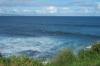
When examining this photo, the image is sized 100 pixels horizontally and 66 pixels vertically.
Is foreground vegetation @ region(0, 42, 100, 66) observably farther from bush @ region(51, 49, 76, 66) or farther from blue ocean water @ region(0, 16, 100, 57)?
blue ocean water @ region(0, 16, 100, 57)

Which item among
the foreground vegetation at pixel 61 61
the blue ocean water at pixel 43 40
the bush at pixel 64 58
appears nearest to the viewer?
the foreground vegetation at pixel 61 61

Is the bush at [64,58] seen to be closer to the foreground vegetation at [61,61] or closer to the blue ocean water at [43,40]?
the foreground vegetation at [61,61]

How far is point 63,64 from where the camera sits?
13.5 m

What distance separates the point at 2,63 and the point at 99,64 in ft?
11.0

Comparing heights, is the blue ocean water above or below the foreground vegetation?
below

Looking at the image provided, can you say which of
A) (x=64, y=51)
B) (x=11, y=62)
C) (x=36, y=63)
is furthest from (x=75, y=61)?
(x=11, y=62)

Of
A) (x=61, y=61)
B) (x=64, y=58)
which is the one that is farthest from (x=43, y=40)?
(x=61, y=61)

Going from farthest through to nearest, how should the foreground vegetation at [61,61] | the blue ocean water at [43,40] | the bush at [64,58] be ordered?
the blue ocean water at [43,40] < the bush at [64,58] < the foreground vegetation at [61,61]

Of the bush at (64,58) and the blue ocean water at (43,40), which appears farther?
the blue ocean water at (43,40)

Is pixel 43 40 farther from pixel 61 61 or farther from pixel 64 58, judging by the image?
pixel 61 61

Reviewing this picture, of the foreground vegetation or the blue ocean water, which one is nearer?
the foreground vegetation

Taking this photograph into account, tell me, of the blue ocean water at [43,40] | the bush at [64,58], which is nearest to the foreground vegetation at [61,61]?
the bush at [64,58]

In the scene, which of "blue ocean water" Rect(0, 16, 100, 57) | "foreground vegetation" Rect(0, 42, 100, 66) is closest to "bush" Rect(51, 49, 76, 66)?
"foreground vegetation" Rect(0, 42, 100, 66)

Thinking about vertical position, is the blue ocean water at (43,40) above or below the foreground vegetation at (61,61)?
below
